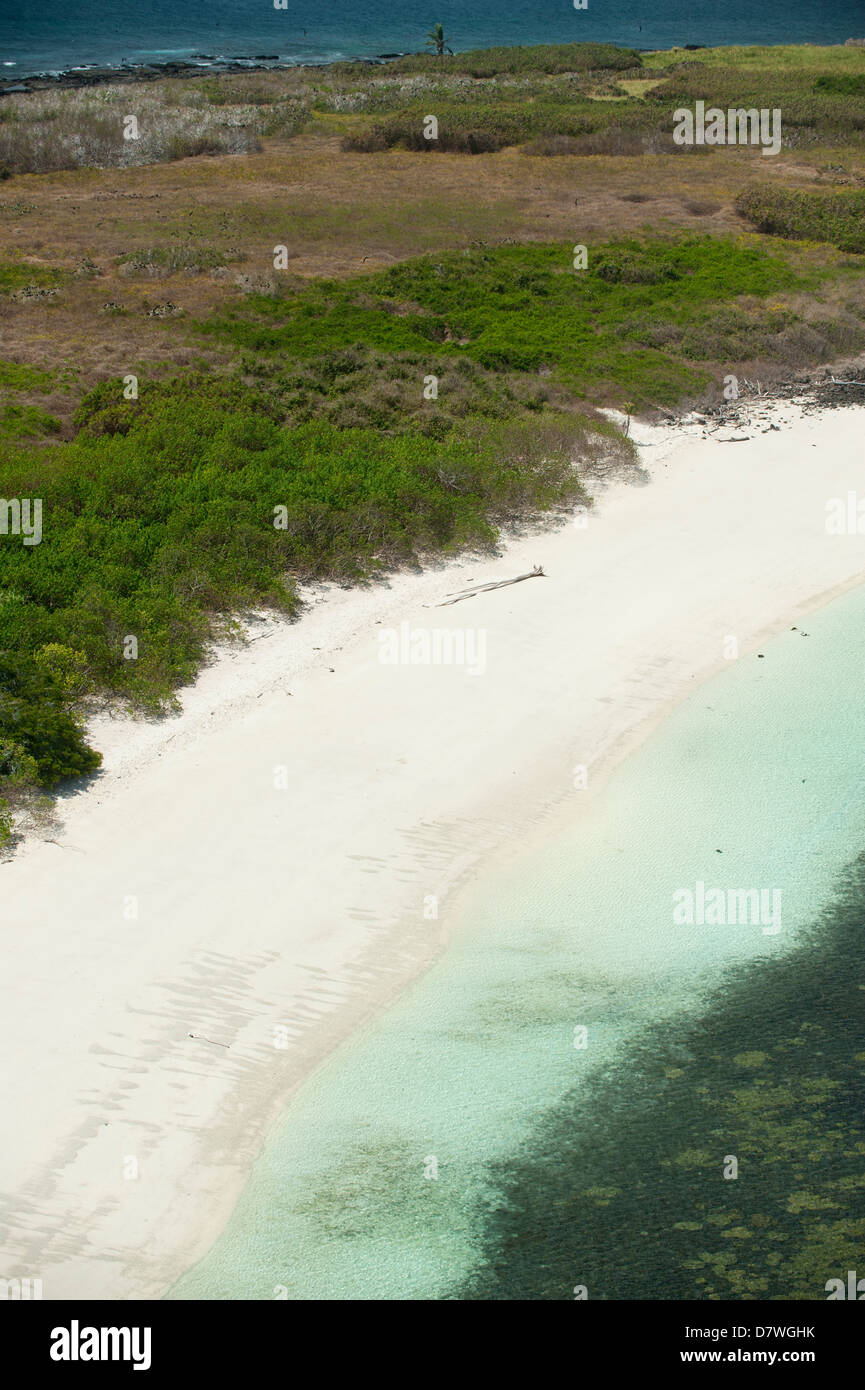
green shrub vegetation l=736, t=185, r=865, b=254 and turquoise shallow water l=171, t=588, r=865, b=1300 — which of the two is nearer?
turquoise shallow water l=171, t=588, r=865, b=1300

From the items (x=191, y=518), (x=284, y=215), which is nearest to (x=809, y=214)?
(x=284, y=215)

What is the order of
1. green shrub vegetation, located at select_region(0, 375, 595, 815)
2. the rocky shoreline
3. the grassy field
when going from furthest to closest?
the rocky shoreline → the grassy field → green shrub vegetation, located at select_region(0, 375, 595, 815)

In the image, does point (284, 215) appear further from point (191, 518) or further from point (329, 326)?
point (191, 518)

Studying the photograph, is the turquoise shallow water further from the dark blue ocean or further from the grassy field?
the dark blue ocean

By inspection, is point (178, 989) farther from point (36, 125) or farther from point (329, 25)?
point (329, 25)

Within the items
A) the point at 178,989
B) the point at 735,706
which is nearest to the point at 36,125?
the point at 735,706

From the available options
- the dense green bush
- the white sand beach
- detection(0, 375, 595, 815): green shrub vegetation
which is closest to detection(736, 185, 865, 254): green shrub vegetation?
detection(0, 375, 595, 815): green shrub vegetation
